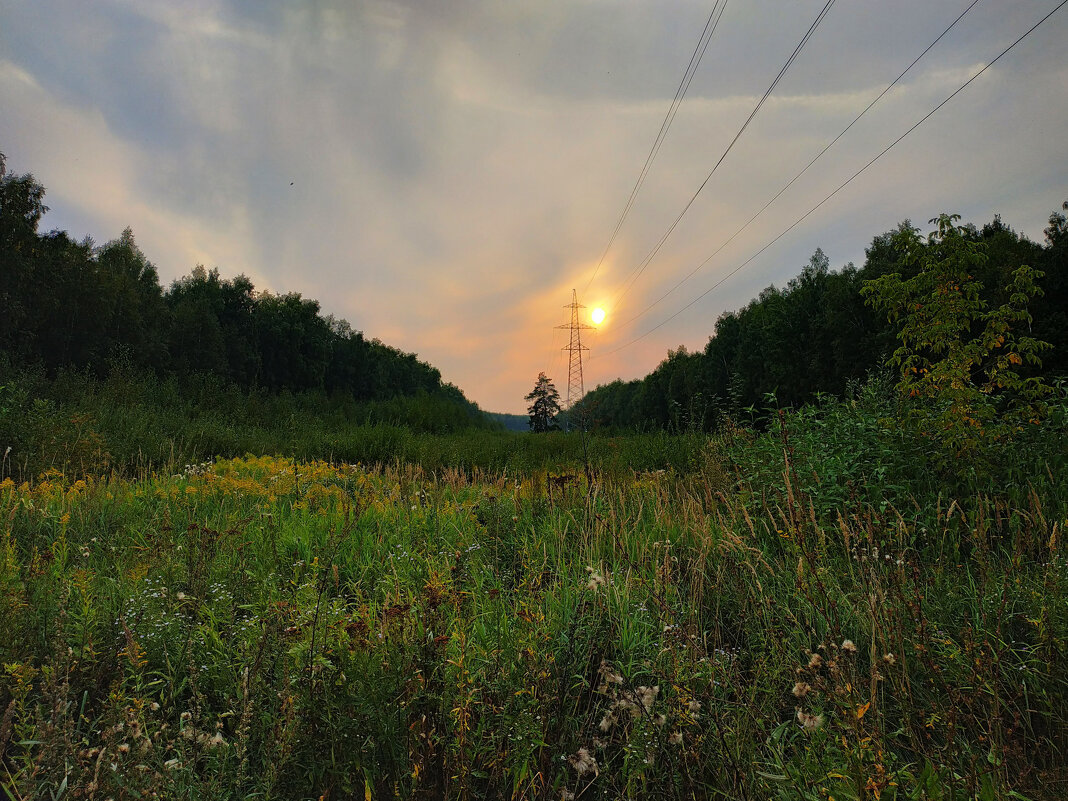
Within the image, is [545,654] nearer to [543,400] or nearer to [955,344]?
[955,344]

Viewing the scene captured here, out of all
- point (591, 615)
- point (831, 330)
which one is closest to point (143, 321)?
point (591, 615)

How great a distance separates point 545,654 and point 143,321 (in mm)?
31840

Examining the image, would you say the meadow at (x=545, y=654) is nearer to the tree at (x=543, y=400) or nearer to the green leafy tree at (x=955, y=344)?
the green leafy tree at (x=955, y=344)

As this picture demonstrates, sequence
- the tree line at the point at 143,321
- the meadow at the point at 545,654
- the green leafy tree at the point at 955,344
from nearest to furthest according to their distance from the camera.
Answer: the meadow at the point at 545,654 < the green leafy tree at the point at 955,344 < the tree line at the point at 143,321

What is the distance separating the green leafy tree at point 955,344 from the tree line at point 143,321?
2254 centimetres

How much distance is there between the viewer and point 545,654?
2232 millimetres

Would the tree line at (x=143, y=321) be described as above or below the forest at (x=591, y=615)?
above

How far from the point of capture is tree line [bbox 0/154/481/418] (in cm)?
1941

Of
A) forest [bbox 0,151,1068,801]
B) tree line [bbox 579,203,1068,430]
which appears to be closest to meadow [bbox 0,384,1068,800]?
forest [bbox 0,151,1068,801]

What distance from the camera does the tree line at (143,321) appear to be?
1941 cm

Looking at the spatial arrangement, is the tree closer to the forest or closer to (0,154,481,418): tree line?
(0,154,481,418): tree line

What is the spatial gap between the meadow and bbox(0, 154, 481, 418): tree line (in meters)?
19.4

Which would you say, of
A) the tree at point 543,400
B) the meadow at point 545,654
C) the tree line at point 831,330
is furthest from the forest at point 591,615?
the tree at point 543,400

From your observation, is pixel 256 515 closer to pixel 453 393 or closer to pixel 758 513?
pixel 758 513
